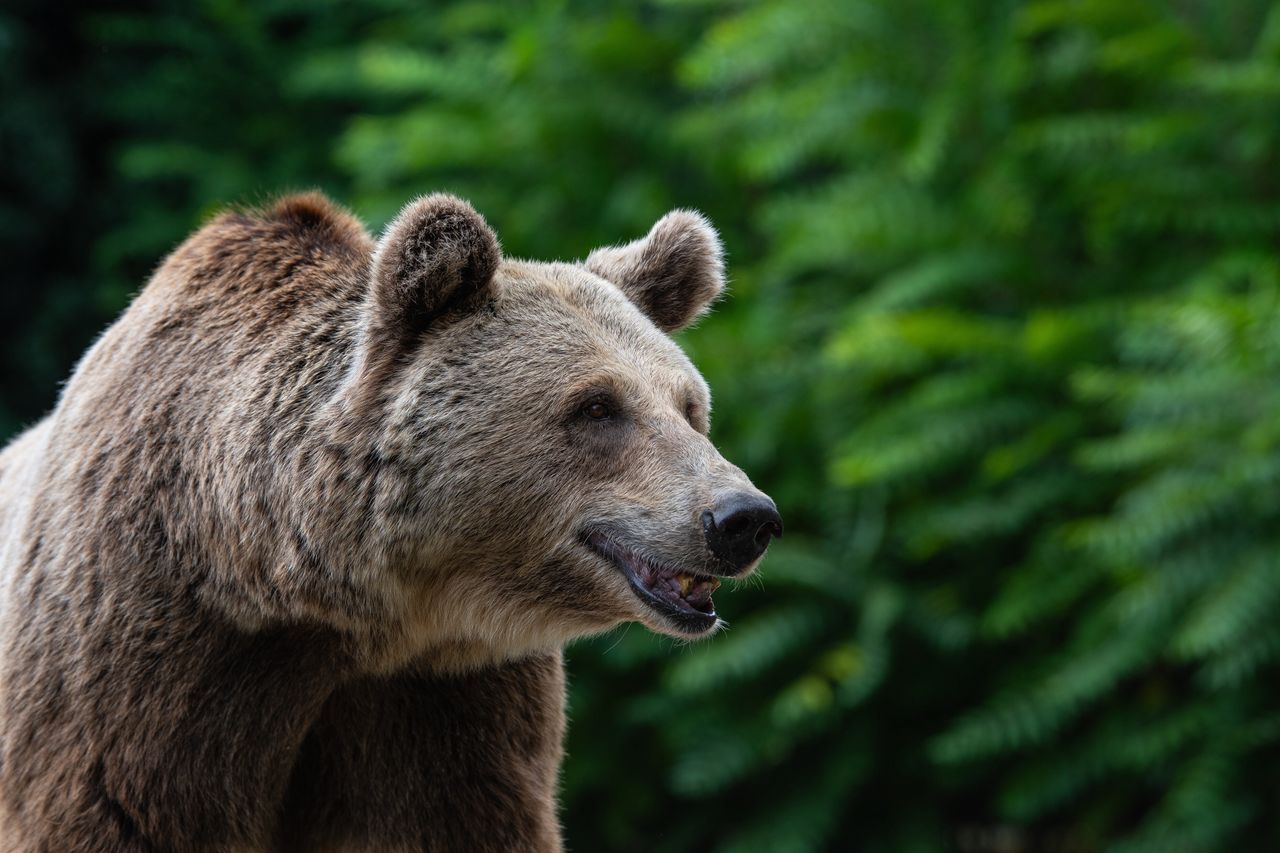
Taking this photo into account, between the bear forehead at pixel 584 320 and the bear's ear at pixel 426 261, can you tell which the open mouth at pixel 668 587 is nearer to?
the bear forehead at pixel 584 320

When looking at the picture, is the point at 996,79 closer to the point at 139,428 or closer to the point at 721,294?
the point at 721,294

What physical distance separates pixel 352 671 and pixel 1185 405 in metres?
5.73

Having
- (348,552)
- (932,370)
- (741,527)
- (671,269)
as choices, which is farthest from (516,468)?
(932,370)

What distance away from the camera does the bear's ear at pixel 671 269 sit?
4.20m

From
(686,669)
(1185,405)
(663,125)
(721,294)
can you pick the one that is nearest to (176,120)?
(663,125)

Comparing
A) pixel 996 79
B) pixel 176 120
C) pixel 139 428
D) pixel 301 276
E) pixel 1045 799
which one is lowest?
pixel 1045 799

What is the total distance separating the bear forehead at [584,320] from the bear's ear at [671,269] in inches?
7.5

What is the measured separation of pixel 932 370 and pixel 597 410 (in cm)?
664

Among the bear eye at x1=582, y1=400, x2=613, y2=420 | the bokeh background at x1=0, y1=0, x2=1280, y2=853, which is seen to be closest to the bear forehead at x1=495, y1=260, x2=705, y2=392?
the bear eye at x1=582, y1=400, x2=613, y2=420

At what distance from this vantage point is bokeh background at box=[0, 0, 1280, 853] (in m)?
8.38

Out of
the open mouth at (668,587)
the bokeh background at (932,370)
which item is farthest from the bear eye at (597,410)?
the bokeh background at (932,370)

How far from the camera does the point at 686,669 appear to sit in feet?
30.2

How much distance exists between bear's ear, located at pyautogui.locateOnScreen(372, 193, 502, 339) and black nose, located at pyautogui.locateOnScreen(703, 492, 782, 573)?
2.73ft

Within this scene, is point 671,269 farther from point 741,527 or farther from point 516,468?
point 741,527
